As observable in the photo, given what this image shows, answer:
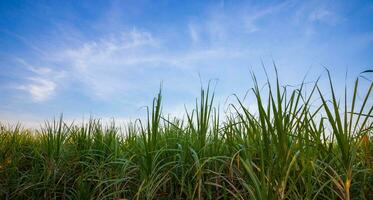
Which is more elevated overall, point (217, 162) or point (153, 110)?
point (153, 110)

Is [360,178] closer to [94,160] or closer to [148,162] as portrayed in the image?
[148,162]

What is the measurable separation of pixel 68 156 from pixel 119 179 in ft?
4.65

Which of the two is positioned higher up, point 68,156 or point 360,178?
point 68,156

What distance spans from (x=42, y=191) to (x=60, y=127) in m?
0.77

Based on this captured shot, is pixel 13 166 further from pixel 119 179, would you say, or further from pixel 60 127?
pixel 119 179

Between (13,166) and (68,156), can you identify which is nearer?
(68,156)

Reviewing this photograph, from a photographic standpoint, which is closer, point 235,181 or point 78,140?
point 235,181

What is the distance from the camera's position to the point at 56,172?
12.5 ft

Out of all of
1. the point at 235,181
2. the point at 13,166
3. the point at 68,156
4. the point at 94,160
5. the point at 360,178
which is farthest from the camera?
the point at 13,166

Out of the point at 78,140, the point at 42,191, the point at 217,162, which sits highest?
the point at 78,140

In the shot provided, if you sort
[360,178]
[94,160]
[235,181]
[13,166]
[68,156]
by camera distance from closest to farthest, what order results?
[360,178]
[235,181]
[94,160]
[68,156]
[13,166]

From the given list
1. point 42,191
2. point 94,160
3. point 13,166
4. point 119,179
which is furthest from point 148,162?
point 13,166

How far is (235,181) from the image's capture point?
9.51ft

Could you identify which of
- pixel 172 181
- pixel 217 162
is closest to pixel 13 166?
pixel 172 181
